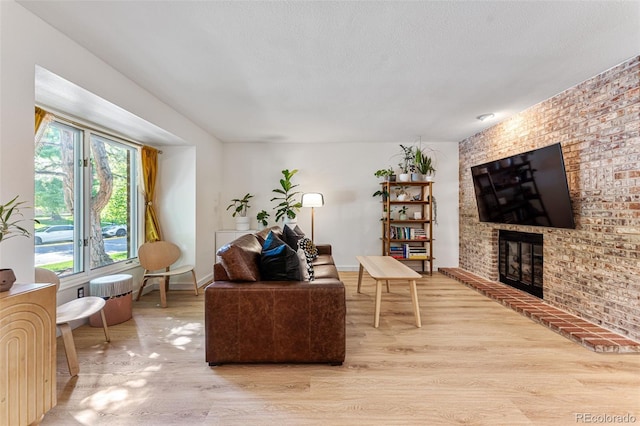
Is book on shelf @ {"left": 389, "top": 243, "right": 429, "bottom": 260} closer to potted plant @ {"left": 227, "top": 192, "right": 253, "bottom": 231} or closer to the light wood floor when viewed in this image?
the light wood floor

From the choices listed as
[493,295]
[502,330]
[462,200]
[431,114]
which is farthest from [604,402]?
[462,200]

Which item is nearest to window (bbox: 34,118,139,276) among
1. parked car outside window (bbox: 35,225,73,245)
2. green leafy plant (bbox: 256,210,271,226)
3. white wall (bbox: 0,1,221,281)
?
parked car outside window (bbox: 35,225,73,245)

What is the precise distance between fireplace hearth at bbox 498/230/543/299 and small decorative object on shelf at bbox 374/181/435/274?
3.55 ft

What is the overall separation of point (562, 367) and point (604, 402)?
380 mm

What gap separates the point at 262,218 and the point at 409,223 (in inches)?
107

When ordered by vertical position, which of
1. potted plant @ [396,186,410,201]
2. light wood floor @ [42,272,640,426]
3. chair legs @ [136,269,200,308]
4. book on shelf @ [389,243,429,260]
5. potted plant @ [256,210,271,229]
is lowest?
light wood floor @ [42,272,640,426]

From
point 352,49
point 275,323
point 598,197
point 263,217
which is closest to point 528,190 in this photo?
point 598,197

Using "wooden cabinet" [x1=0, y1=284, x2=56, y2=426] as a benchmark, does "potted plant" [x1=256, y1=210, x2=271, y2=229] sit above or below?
above

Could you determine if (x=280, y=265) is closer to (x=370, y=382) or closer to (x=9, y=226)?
(x=370, y=382)

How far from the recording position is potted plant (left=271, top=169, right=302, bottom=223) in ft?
16.6

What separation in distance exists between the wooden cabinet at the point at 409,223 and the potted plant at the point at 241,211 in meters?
2.48

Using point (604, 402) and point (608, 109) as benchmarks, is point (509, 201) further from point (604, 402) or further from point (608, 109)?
point (604, 402)

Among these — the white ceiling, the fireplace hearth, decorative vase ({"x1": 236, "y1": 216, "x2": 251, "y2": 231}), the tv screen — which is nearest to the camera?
the white ceiling

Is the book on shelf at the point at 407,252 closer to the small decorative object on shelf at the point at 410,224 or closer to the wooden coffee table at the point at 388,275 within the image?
the small decorative object on shelf at the point at 410,224
